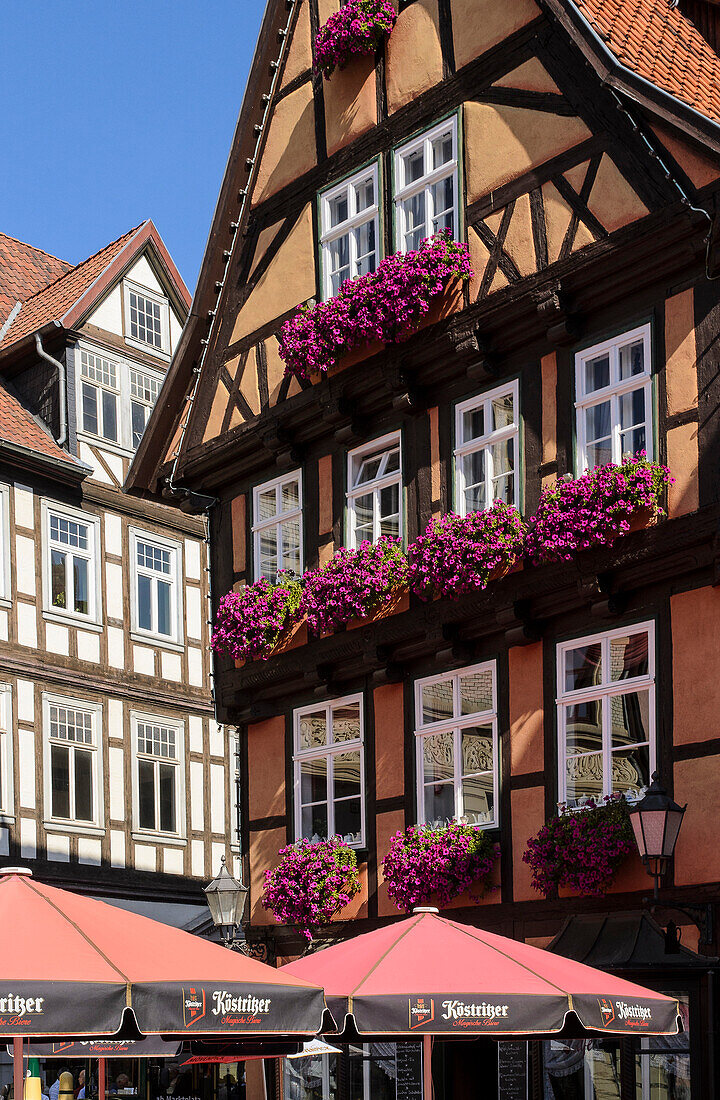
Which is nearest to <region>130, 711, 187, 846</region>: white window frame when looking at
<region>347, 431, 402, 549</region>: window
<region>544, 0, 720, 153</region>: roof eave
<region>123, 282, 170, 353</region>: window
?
<region>123, 282, 170, 353</region>: window

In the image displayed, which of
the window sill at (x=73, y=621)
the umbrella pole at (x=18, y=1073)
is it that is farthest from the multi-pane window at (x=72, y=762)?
the umbrella pole at (x=18, y=1073)

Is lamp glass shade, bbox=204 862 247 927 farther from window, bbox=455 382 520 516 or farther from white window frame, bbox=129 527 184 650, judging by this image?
white window frame, bbox=129 527 184 650

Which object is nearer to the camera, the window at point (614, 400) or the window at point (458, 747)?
the window at point (614, 400)

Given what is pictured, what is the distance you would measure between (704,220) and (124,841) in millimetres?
14693

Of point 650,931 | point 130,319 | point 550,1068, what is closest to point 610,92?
point 650,931

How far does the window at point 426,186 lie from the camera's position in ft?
52.1

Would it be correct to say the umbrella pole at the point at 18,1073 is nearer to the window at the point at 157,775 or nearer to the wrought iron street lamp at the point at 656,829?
the wrought iron street lamp at the point at 656,829

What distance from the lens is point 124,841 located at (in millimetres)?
24344

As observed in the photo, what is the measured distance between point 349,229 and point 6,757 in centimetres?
988

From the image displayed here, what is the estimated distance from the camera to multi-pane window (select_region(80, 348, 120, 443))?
25564mm

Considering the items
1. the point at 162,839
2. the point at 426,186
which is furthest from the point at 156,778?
the point at 426,186

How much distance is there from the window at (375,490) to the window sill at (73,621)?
8524 millimetres

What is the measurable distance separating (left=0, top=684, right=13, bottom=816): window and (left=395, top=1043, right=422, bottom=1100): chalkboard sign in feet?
30.2

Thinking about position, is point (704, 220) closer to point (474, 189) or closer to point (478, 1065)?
point (474, 189)
